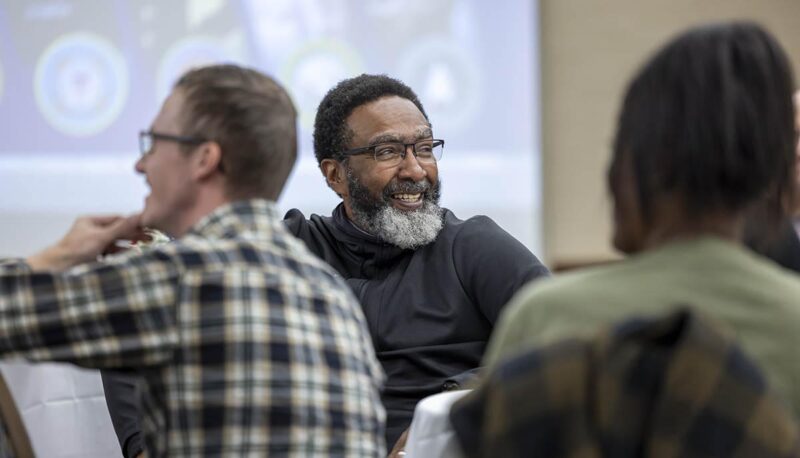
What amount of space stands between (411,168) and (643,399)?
1808mm

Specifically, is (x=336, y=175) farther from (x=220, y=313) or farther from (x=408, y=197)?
(x=220, y=313)

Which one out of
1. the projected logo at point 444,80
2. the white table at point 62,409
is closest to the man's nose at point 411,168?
the white table at point 62,409

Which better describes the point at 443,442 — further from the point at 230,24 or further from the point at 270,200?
the point at 230,24

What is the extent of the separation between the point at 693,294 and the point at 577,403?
0.63 feet

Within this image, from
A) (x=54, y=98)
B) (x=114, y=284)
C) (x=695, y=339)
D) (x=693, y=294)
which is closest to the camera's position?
(x=695, y=339)

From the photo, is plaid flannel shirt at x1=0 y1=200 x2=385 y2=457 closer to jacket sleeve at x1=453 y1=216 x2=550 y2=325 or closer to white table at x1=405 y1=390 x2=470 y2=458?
white table at x1=405 y1=390 x2=470 y2=458

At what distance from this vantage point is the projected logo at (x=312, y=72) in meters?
5.29

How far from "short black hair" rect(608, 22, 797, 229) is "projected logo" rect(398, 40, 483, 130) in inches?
176

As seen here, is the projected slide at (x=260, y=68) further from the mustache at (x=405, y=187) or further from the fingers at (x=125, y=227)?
the fingers at (x=125, y=227)

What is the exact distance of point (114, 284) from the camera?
132cm

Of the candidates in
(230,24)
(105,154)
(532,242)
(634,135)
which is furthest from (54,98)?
(634,135)

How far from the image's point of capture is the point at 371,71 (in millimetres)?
5523

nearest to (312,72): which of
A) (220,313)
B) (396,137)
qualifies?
(396,137)

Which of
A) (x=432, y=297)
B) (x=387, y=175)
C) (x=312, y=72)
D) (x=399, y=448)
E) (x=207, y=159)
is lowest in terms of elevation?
(x=399, y=448)
